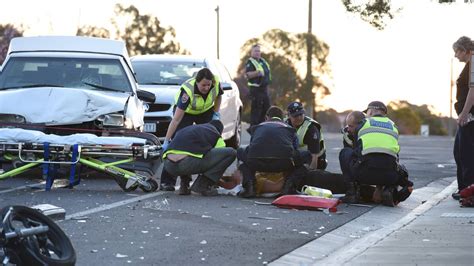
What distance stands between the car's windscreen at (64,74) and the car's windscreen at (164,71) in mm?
3263

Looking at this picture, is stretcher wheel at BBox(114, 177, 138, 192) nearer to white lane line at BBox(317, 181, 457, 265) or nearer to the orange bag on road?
the orange bag on road

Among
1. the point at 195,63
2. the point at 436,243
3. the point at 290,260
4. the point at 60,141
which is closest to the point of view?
the point at 290,260

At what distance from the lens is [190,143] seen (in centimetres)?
1424

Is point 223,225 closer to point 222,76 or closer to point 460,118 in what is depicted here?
point 460,118

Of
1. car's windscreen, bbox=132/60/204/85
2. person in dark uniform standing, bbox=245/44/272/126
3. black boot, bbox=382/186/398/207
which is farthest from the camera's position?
person in dark uniform standing, bbox=245/44/272/126

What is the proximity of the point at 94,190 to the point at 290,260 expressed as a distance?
5.67 meters

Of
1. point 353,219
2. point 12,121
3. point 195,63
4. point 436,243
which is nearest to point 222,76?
point 195,63

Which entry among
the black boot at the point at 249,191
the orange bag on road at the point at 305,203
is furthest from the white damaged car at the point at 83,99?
the orange bag on road at the point at 305,203

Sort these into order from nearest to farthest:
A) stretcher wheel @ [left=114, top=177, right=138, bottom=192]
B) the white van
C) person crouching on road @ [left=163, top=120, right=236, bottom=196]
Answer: stretcher wheel @ [left=114, top=177, right=138, bottom=192] < person crouching on road @ [left=163, top=120, right=236, bottom=196] < the white van

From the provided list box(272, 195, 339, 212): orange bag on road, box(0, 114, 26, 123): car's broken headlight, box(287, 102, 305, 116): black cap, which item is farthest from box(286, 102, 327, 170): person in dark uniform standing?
→ box(0, 114, 26, 123): car's broken headlight

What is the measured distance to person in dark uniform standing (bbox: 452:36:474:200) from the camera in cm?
1430

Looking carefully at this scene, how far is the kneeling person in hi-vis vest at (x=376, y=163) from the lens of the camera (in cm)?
1366

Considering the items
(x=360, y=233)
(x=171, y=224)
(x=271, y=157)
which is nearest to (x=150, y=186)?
(x=271, y=157)

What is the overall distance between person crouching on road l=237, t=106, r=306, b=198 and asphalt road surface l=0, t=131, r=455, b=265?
0.29 m
